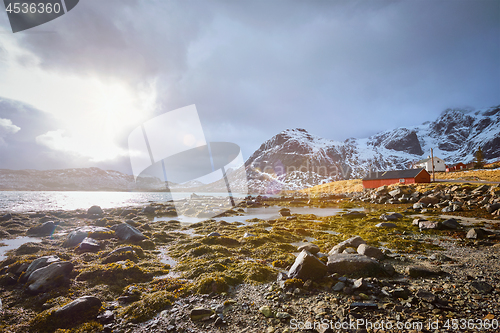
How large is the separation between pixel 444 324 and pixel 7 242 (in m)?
29.4

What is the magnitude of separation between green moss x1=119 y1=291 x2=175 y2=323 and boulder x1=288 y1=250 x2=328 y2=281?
193 inches

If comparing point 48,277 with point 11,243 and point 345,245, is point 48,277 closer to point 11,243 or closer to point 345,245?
point 345,245

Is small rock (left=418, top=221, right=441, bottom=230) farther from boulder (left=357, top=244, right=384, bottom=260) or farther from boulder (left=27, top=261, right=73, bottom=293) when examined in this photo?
boulder (left=27, top=261, right=73, bottom=293)

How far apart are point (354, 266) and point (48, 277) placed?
42.9 ft

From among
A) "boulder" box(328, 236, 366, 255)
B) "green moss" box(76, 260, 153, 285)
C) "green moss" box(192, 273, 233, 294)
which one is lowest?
"boulder" box(328, 236, 366, 255)

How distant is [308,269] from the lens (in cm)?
806

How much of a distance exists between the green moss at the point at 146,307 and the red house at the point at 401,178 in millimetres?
66851

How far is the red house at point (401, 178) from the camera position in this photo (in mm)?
54438

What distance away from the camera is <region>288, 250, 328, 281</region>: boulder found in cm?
795

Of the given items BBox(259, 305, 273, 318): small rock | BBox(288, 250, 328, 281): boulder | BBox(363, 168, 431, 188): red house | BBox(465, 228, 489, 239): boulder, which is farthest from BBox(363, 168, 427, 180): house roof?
A: BBox(259, 305, 273, 318): small rock

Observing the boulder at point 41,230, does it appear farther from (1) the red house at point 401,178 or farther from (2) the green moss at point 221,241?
(1) the red house at point 401,178

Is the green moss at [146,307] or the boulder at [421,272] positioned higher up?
the green moss at [146,307]

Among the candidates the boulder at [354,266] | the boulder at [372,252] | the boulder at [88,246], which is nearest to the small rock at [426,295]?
the boulder at [354,266]

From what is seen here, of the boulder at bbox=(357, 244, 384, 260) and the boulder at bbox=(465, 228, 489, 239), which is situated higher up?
the boulder at bbox=(357, 244, 384, 260)
